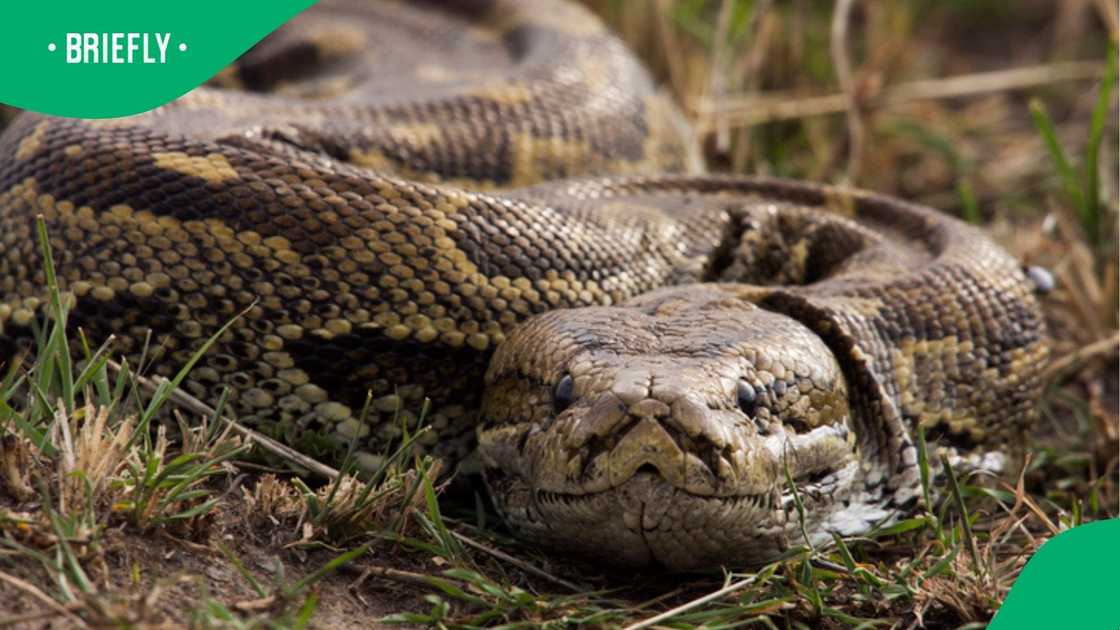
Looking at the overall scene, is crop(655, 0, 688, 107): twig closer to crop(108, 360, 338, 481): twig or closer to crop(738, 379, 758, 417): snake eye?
crop(738, 379, 758, 417): snake eye

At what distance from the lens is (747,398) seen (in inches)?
168

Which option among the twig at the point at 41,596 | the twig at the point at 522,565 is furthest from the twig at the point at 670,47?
the twig at the point at 41,596

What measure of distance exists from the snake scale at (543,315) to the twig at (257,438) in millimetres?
195

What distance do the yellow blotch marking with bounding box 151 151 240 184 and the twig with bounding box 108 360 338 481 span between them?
745mm

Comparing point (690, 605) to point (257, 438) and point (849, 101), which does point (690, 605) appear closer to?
point (257, 438)

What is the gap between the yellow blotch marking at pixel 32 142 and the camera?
16.9 feet

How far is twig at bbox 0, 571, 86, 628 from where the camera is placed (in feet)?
10.7

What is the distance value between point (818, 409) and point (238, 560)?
1924mm

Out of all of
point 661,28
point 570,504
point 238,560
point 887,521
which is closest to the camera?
point 238,560

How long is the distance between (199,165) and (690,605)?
91.4 inches

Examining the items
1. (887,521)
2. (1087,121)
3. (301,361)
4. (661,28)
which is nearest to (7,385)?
(301,361)

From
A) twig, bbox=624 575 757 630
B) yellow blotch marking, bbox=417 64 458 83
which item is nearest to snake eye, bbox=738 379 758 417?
twig, bbox=624 575 757 630

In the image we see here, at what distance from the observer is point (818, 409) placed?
4.58 m

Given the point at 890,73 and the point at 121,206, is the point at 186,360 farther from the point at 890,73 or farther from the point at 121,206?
the point at 890,73
